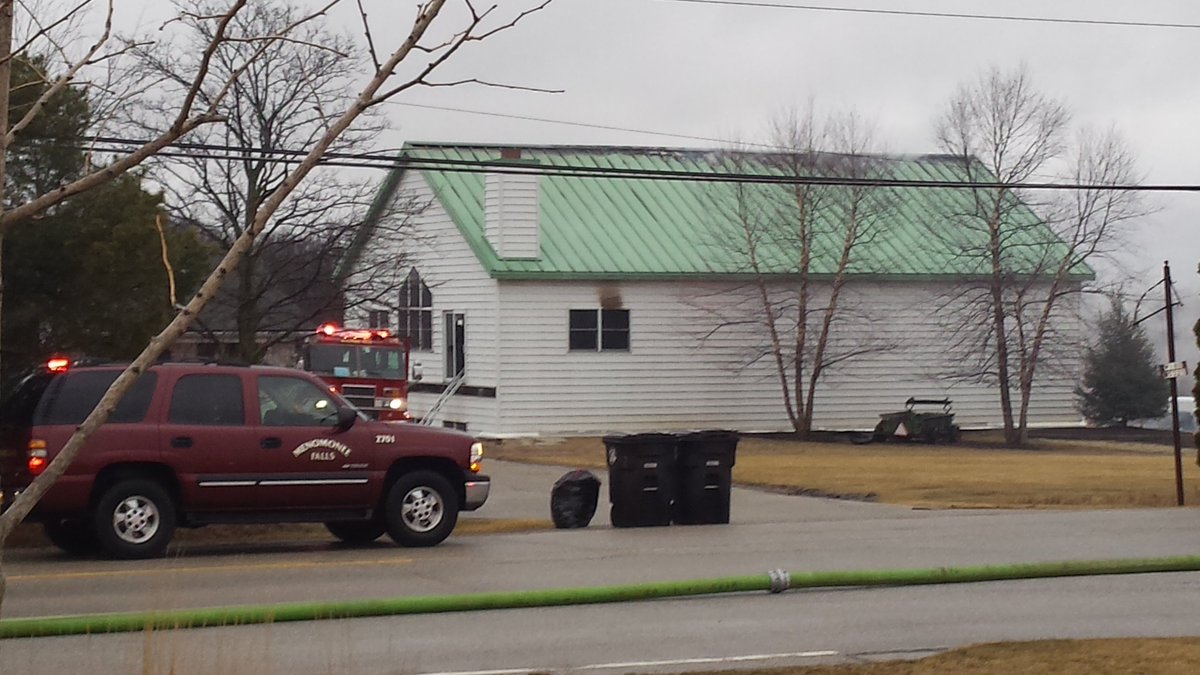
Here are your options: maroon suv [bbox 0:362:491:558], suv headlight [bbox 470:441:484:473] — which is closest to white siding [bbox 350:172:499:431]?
suv headlight [bbox 470:441:484:473]

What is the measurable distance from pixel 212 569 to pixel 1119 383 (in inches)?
1528

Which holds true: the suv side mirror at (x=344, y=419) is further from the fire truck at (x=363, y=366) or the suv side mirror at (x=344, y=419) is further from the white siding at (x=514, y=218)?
the white siding at (x=514, y=218)

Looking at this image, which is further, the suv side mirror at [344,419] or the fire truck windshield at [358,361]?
the fire truck windshield at [358,361]

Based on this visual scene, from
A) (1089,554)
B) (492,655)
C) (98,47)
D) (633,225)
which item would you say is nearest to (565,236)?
(633,225)

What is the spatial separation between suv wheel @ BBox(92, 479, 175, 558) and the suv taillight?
0.76 metres

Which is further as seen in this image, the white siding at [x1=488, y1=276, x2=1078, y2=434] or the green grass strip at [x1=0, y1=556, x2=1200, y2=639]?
the white siding at [x1=488, y1=276, x2=1078, y2=434]

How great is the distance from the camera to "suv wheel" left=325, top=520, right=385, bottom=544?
1734 cm

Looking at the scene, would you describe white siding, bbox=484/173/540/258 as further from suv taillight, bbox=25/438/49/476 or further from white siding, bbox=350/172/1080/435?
suv taillight, bbox=25/438/49/476

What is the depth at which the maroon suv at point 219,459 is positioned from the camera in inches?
582

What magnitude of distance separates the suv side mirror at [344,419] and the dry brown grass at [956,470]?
987cm

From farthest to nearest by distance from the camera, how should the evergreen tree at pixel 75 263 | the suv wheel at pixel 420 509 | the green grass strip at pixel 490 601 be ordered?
the evergreen tree at pixel 75 263
the suv wheel at pixel 420 509
the green grass strip at pixel 490 601

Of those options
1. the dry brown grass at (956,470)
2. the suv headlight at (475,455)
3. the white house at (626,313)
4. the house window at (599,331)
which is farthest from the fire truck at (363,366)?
the suv headlight at (475,455)

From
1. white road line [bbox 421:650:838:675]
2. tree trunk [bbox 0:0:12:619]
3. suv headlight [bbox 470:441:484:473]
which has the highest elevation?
tree trunk [bbox 0:0:12:619]

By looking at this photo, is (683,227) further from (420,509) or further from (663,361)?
(420,509)
